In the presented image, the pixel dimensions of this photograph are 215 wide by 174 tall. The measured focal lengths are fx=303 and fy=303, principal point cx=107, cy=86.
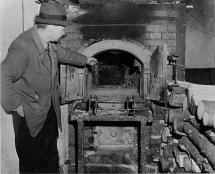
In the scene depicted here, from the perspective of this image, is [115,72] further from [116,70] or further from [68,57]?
[68,57]

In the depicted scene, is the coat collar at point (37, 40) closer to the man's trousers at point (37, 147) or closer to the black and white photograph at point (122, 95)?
the black and white photograph at point (122, 95)

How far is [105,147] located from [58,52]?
2.07 m

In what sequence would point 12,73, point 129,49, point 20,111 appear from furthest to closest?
point 129,49 → point 20,111 → point 12,73

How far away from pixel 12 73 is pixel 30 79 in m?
0.30

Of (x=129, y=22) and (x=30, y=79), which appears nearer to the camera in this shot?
(x=30, y=79)

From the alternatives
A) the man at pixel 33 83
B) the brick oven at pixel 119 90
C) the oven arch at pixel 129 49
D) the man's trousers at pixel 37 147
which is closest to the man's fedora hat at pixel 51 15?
the man at pixel 33 83

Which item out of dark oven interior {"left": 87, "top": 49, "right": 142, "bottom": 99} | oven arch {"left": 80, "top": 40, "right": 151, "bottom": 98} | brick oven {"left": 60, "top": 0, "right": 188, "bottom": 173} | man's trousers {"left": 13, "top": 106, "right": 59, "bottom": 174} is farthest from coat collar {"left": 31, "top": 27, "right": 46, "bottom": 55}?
dark oven interior {"left": 87, "top": 49, "right": 142, "bottom": 99}

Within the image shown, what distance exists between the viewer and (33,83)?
285 centimetres

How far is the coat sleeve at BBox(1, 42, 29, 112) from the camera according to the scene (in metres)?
2.48

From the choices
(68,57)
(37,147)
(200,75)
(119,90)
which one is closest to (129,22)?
(119,90)

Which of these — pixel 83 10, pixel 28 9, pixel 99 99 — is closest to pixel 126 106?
pixel 99 99

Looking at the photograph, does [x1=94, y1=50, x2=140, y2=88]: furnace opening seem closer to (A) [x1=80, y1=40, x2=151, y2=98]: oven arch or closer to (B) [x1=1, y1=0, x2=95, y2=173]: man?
(A) [x1=80, y1=40, x2=151, y2=98]: oven arch

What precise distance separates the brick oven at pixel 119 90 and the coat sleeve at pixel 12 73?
5.02 feet

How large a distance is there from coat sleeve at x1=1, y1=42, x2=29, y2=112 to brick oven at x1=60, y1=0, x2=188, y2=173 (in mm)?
1530
